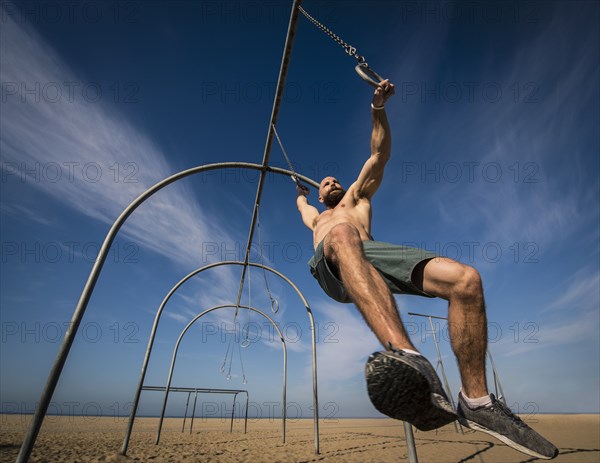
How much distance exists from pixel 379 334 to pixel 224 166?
3432 mm

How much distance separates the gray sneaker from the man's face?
6.22 ft

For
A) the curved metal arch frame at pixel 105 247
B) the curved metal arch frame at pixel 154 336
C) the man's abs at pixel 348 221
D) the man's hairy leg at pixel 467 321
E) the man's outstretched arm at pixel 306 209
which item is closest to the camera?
the man's hairy leg at pixel 467 321

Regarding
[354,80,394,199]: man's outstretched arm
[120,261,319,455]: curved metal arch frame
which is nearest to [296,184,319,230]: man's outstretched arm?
[354,80,394,199]: man's outstretched arm

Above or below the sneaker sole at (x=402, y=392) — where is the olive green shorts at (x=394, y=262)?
above

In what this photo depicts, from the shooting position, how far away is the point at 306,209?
373 cm

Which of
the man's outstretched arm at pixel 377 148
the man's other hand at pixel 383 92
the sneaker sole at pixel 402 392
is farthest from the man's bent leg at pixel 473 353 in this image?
the man's other hand at pixel 383 92

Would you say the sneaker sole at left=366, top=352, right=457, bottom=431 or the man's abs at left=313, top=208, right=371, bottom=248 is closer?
the sneaker sole at left=366, top=352, right=457, bottom=431

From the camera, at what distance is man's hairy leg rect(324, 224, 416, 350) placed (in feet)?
4.62

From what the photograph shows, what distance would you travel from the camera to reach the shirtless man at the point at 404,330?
1.25m

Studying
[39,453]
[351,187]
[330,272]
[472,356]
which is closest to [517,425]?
[472,356]

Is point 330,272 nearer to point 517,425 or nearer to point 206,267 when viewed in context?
point 517,425

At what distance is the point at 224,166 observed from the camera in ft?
14.1

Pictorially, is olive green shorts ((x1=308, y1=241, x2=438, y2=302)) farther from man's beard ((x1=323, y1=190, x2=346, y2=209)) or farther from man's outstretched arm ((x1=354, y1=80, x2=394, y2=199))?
man's beard ((x1=323, y1=190, x2=346, y2=209))

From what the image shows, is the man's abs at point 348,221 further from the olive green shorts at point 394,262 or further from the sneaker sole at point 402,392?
the sneaker sole at point 402,392
